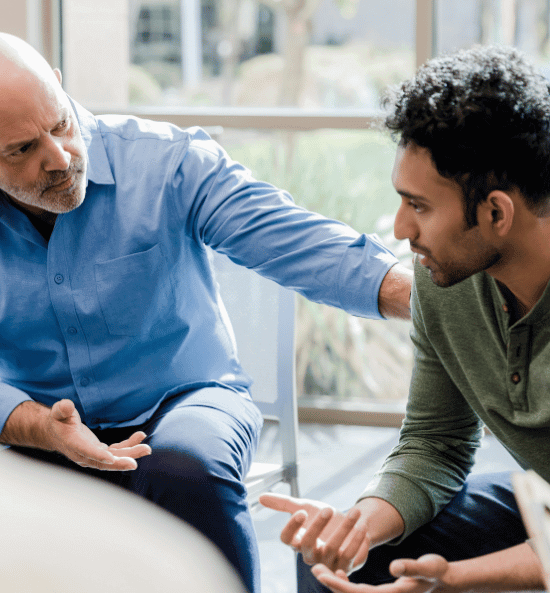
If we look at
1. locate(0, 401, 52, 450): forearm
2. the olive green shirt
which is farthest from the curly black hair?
locate(0, 401, 52, 450): forearm

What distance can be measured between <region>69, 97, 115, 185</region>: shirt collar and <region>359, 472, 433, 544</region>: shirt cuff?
2.72 ft

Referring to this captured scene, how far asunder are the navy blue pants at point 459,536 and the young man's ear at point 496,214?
0.46m

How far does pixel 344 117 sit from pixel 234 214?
1400mm

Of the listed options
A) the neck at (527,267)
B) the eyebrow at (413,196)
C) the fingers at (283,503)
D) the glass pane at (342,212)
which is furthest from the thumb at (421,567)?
the glass pane at (342,212)

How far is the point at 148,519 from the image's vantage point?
0.50 m

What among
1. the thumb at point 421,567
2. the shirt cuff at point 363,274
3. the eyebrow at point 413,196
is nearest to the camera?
the thumb at point 421,567

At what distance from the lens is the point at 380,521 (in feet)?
3.70

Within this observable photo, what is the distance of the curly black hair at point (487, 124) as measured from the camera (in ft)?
3.35

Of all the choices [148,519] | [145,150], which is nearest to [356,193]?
[145,150]

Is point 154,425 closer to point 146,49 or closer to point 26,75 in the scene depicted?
point 26,75

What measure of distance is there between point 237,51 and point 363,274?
1.81 meters

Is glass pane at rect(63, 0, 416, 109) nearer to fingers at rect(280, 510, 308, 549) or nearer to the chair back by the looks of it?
the chair back

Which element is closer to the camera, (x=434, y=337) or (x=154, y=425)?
(x=434, y=337)

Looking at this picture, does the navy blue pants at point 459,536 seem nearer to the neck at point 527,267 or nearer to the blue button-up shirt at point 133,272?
the neck at point 527,267
